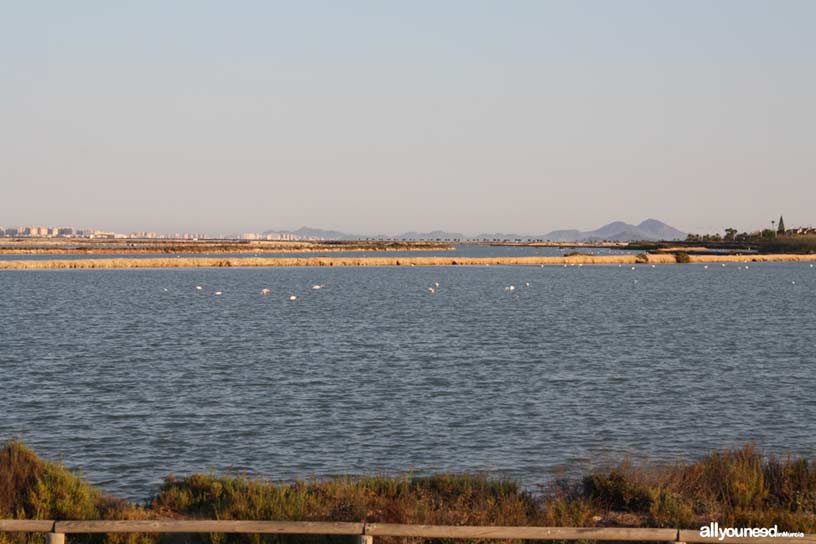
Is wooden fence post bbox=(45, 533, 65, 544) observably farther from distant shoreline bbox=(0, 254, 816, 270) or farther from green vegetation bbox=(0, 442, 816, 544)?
distant shoreline bbox=(0, 254, 816, 270)

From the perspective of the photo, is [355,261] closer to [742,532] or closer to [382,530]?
[742,532]

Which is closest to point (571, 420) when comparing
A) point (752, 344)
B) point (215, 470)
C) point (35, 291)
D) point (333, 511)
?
point (215, 470)

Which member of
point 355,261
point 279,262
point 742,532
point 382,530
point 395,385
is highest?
point 382,530

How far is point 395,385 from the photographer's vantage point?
102 ft

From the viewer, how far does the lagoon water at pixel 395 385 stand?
20984mm

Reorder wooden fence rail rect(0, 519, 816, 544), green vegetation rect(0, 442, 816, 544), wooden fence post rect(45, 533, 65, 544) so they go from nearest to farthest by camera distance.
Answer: wooden fence rail rect(0, 519, 816, 544), wooden fence post rect(45, 533, 65, 544), green vegetation rect(0, 442, 816, 544)

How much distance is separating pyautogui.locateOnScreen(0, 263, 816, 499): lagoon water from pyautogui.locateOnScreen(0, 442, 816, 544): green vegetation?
286cm

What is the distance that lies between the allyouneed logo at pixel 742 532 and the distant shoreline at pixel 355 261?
9822cm

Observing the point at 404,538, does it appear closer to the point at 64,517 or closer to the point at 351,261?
the point at 64,517

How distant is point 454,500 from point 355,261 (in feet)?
339

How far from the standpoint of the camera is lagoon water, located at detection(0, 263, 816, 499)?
20984 millimetres

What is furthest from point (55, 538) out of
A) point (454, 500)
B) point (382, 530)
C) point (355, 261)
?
point (355, 261)

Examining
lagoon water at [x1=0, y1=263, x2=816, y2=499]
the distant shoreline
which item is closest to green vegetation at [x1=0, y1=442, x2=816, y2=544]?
lagoon water at [x1=0, y1=263, x2=816, y2=499]

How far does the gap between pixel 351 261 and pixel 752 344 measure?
251 ft
